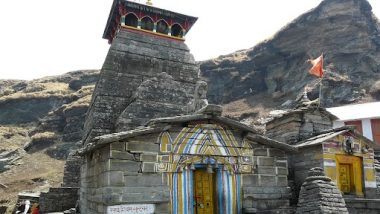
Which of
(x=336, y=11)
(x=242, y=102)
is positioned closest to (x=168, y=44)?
(x=242, y=102)

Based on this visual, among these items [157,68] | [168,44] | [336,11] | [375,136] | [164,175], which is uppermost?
[336,11]

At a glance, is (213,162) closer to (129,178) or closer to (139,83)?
(129,178)

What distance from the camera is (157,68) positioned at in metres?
20.0

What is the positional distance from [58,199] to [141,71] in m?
7.64

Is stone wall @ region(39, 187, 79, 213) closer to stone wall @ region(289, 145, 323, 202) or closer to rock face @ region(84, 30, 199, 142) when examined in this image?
rock face @ region(84, 30, 199, 142)

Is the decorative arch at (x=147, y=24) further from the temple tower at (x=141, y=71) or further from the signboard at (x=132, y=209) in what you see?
the signboard at (x=132, y=209)

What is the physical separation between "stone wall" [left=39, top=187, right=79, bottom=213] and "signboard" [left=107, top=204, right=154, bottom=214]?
28.6 ft

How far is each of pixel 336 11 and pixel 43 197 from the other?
160 feet

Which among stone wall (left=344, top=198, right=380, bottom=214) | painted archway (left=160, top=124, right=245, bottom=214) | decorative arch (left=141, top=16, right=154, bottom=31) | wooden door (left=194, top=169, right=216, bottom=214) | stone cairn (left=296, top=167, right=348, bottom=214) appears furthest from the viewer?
decorative arch (left=141, top=16, right=154, bottom=31)

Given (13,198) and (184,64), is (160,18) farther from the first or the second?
(13,198)

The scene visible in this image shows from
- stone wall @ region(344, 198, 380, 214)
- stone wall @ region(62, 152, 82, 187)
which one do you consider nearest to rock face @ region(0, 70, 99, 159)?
stone wall @ region(62, 152, 82, 187)

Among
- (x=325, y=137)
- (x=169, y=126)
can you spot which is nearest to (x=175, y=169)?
(x=169, y=126)

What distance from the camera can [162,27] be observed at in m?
21.6

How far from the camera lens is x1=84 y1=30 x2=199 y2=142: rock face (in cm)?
1684
